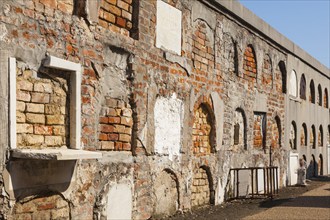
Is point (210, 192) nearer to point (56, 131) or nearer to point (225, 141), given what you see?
point (225, 141)

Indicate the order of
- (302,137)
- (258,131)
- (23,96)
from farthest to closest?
1. (302,137)
2. (258,131)
3. (23,96)

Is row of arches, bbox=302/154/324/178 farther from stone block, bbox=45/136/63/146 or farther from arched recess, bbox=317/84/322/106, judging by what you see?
stone block, bbox=45/136/63/146

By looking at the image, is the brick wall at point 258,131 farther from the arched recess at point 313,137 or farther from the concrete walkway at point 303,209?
the arched recess at point 313,137

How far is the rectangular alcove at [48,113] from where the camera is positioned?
4.53 metres

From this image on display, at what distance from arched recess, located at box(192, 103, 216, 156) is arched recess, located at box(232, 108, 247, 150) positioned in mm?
1169

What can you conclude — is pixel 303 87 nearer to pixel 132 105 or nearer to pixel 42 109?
pixel 132 105

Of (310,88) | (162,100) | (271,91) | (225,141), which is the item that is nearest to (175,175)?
(162,100)

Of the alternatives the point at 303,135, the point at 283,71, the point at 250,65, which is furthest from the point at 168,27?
the point at 303,135

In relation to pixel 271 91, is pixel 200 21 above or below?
above

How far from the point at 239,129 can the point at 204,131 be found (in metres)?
1.84

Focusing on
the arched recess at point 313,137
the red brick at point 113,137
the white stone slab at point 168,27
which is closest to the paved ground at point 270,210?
the red brick at point 113,137

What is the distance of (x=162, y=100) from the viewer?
7.25 metres

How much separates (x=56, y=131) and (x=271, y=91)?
27.1ft

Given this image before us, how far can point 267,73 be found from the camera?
40.2ft
